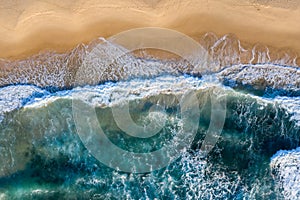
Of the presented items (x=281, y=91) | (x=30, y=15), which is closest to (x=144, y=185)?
(x=281, y=91)

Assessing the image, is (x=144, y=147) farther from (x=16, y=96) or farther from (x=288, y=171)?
(x=288, y=171)

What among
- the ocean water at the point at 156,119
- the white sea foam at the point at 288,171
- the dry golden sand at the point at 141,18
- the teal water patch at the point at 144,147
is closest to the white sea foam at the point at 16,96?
the ocean water at the point at 156,119

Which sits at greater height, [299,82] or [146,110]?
[299,82]

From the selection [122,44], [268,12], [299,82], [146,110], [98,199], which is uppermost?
[268,12]

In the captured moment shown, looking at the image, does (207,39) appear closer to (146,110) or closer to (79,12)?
(146,110)

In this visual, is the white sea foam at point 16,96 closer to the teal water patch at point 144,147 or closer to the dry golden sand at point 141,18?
the teal water patch at point 144,147

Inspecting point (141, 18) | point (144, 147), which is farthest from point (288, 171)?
point (141, 18)
